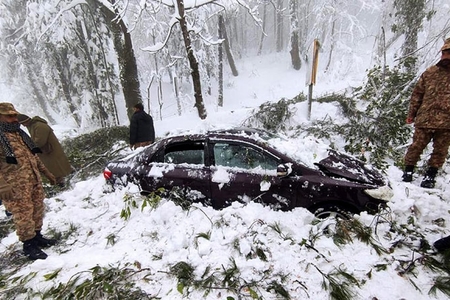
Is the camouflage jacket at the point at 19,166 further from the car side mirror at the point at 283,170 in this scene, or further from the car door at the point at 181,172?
the car side mirror at the point at 283,170

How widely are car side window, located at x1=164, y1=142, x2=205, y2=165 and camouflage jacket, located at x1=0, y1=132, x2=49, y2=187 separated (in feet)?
5.80

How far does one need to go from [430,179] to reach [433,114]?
1.00 meters

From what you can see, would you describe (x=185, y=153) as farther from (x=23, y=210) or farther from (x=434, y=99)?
(x=434, y=99)

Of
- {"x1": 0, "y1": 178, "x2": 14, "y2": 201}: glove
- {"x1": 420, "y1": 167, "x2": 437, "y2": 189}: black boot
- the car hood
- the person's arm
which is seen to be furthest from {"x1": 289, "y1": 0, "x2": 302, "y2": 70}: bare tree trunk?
{"x1": 0, "y1": 178, "x2": 14, "y2": 201}: glove

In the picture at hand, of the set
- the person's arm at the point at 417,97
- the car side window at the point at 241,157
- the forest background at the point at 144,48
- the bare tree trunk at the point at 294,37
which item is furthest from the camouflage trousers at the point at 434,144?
the bare tree trunk at the point at 294,37

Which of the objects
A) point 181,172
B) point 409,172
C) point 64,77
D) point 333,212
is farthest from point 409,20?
point 64,77

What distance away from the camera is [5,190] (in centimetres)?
295

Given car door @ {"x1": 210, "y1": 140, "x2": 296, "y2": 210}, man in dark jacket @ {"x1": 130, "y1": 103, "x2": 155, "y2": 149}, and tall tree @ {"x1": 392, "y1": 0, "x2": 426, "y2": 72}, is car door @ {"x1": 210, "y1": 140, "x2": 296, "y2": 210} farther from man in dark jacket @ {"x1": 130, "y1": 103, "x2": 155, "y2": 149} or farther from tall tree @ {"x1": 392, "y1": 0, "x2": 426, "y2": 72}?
tall tree @ {"x1": 392, "y1": 0, "x2": 426, "y2": 72}

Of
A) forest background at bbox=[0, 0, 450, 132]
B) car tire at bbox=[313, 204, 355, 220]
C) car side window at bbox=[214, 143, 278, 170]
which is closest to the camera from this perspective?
car tire at bbox=[313, 204, 355, 220]

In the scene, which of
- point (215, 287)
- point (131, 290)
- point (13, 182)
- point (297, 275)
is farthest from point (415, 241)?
point (13, 182)

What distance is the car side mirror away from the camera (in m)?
3.29

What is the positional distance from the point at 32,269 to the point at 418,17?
10.8 metres

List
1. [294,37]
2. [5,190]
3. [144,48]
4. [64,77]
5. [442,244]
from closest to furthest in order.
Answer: [442,244] < [5,190] < [144,48] < [64,77] < [294,37]

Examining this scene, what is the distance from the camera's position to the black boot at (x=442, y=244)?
2.52 metres
